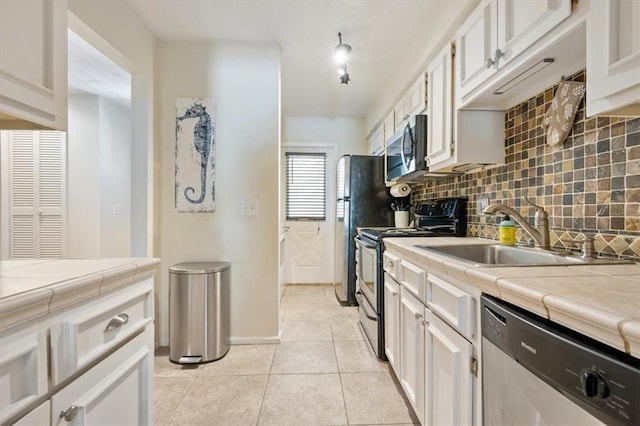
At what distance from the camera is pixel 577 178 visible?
4.07 ft

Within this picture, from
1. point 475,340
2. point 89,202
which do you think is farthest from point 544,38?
point 89,202

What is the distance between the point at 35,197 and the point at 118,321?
12.5 ft

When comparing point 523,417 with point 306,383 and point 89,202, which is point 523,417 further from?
point 89,202

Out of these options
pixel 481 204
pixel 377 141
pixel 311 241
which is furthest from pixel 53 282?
pixel 311 241

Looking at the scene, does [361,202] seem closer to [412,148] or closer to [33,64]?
[412,148]

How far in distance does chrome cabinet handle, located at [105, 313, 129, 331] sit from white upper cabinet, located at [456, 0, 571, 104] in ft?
5.63

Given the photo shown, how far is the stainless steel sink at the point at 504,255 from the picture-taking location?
45.4 inches

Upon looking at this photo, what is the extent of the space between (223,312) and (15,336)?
1.76 metres

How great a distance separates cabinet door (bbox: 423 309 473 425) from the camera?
0.99m

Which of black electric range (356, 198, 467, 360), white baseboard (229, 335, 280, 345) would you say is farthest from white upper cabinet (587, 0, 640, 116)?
Answer: white baseboard (229, 335, 280, 345)

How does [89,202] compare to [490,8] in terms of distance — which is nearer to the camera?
[490,8]

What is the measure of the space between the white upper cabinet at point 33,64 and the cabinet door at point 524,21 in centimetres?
167

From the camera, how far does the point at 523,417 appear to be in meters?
0.70

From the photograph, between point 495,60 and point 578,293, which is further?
point 495,60
